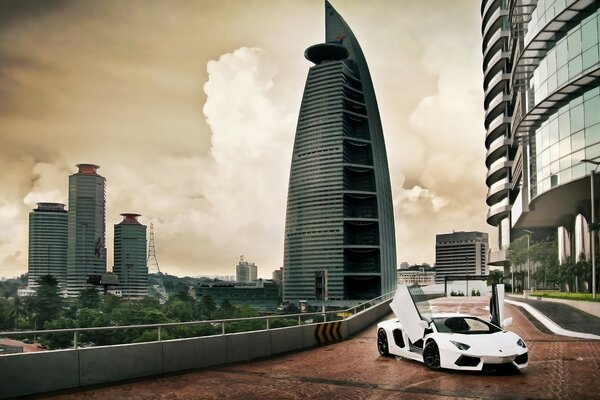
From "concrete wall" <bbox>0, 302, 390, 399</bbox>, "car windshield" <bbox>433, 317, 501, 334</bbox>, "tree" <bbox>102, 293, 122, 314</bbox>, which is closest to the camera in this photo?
"concrete wall" <bbox>0, 302, 390, 399</bbox>

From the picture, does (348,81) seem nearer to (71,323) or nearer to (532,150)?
(71,323)

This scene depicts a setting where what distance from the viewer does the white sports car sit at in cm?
1304

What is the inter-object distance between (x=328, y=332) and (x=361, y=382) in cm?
911

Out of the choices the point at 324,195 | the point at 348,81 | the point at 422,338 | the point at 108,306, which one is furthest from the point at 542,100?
the point at 348,81

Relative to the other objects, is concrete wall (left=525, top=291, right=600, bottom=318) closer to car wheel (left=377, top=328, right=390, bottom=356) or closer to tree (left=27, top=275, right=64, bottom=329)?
car wheel (left=377, top=328, right=390, bottom=356)

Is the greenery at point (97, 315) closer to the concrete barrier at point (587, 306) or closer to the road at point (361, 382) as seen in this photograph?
the concrete barrier at point (587, 306)

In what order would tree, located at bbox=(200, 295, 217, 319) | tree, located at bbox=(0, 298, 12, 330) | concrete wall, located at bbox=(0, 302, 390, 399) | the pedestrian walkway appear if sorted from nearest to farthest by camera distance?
concrete wall, located at bbox=(0, 302, 390, 399), the pedestrian walkway, tree, located at bbox=(0, 298, 12, 330), tree, located at bbox=(200, 295, 217, 319)

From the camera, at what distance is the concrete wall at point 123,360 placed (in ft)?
37.2

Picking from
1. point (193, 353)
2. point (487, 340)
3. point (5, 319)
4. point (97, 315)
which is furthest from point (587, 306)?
point (5, 319)

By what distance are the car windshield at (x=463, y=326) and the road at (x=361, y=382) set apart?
41.8 inches

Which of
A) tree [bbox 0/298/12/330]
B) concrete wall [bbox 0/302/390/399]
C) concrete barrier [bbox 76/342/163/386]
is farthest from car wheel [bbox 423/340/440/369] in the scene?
tree [bbox 0/298/12/330]

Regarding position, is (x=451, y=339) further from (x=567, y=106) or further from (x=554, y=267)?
(x=554, y=267)

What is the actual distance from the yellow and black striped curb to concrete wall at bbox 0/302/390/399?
2.54 m

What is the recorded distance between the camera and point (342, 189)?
183 m
